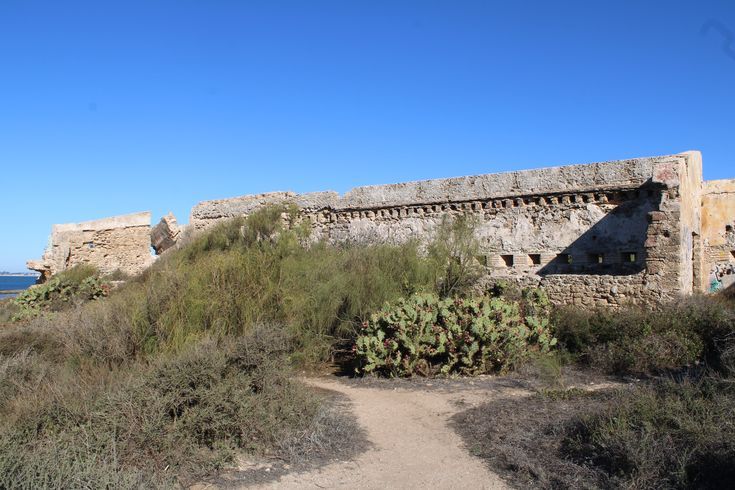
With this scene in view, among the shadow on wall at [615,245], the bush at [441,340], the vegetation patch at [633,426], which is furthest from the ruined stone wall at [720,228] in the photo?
the bush at [441,340]

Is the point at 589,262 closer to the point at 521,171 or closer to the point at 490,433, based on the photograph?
the point at 521,171

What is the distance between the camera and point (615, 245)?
11.8 m

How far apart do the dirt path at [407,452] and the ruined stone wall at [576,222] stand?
448 centimetres

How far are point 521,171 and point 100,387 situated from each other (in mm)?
9693

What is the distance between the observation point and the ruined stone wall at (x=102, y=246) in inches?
713

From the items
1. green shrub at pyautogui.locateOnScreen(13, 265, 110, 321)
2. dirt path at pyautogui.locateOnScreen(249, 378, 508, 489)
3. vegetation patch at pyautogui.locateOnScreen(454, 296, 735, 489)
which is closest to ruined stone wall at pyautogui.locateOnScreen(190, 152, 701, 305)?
vegetation patch at pyautogui.locateOnScreen(454, 296, 735, 489)

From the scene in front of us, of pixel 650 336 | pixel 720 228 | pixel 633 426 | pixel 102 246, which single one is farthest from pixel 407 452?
pixel 102 246

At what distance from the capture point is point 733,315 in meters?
9.01

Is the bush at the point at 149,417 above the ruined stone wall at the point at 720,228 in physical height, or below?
below

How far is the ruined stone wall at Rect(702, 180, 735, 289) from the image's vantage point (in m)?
15.9

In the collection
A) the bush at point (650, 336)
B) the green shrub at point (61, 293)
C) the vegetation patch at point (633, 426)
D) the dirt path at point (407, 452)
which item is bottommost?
the dirt path at point (407, 452)

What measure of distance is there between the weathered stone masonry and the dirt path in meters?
4.56

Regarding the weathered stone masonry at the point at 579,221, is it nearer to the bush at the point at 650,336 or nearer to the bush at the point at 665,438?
the bush at the point at 650,336

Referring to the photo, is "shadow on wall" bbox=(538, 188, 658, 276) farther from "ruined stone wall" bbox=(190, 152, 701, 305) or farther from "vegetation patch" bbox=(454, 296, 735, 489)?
"vegetation patch" bbox=(454, 296, 735, 489)
